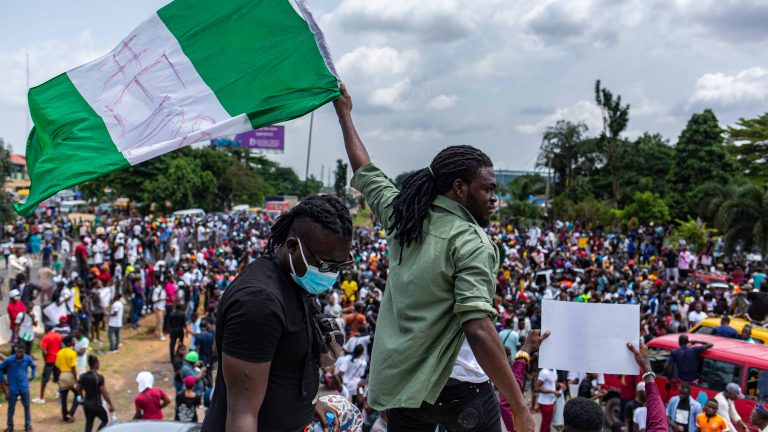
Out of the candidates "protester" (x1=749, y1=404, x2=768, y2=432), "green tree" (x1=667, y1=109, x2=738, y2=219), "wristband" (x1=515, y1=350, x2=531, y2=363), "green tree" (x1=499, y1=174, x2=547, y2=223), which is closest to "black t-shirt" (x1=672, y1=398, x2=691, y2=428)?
"protester" (x1=749, y1=404, x2=768, y2=432)

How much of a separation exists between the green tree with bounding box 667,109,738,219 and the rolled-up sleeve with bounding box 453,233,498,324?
36.2m

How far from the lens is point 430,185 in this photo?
2414mm

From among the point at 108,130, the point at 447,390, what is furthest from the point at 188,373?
the point at 447,390

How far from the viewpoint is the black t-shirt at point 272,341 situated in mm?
1842

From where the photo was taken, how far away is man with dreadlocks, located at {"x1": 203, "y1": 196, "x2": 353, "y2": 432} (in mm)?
1846

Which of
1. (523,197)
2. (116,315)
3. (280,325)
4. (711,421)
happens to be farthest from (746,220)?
(280,325)

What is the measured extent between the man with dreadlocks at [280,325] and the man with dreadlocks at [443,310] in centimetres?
28

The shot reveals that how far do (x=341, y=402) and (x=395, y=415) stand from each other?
258 millimetres

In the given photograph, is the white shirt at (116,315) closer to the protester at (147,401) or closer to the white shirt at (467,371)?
the protester at (147,401)

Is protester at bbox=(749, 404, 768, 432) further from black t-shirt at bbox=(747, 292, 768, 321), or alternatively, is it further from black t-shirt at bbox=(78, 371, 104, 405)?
black t-shirt at bbox=(78, 371, 104, 405)

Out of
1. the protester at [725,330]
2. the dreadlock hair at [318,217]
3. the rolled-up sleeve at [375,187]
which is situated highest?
the rolled-up sleeve at [375,187]

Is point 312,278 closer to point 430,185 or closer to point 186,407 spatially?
point 430,185

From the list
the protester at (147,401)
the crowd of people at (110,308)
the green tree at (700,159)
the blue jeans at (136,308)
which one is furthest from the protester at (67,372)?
the green tree at (700,159)

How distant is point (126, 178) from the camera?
45.2m
